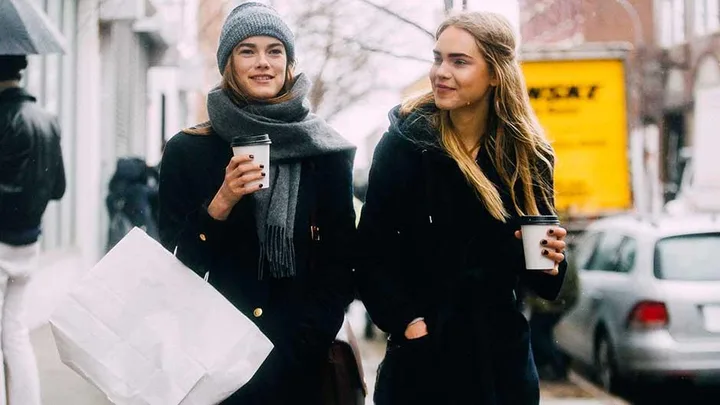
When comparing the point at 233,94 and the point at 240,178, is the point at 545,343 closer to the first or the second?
the point at 233,94

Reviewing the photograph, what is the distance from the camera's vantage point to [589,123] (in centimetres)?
1504

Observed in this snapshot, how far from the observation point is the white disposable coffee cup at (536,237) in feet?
10.8

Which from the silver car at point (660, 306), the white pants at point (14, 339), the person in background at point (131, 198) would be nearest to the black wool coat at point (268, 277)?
the white pants at point (14, 339)

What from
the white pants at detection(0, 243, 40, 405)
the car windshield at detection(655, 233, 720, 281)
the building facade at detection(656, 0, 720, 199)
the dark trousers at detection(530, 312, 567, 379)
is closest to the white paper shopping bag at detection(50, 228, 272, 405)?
the white pants at detection(0, 243, 40, 405)

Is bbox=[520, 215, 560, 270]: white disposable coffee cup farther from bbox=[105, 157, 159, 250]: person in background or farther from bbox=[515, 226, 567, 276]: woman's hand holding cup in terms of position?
bbox=[105, 157, 159, 250]: person in background

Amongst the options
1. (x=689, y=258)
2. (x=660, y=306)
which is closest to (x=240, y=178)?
(x=660, y=306)

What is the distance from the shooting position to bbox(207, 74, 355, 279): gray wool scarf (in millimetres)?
3354

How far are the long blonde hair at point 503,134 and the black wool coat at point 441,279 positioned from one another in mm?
40

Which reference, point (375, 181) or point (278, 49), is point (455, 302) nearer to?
point (375, 181)

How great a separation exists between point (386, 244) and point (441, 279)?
0.20 metres

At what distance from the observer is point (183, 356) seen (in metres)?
3.20

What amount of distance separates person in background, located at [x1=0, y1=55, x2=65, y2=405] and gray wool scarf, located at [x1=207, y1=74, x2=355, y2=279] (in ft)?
7.48

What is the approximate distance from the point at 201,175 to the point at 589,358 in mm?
7687

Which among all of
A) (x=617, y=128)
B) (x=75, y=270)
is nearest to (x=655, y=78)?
(x=617, y=128)
